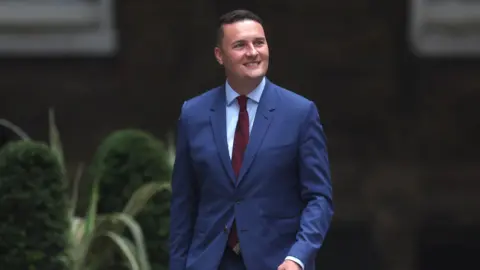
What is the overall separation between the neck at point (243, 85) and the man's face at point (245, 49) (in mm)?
30

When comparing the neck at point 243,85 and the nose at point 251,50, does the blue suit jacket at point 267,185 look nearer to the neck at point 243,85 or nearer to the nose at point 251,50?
the neck at point 243,85

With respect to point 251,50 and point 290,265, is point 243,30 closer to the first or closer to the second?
point 251,50

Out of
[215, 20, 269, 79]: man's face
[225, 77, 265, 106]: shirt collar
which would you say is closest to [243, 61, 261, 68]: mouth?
[215, 20, 269, 79]: man's face

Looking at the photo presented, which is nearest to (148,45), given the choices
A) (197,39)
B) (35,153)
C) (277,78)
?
(197,39)

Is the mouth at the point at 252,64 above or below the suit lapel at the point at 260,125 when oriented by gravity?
above

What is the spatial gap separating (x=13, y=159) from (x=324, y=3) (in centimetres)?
314

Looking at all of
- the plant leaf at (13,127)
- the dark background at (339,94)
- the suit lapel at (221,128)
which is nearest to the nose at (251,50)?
the suit lapel at (221,128)

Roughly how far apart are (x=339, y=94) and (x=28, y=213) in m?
3.09

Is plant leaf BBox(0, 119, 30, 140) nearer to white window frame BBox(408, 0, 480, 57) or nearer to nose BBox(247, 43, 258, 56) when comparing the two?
white window frame BBox(408, 0, 480, 57)

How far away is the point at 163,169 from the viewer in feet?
20.2

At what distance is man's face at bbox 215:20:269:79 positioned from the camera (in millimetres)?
3754


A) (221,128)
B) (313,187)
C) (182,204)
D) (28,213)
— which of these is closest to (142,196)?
(28,213)

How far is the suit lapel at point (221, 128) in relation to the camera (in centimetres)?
378

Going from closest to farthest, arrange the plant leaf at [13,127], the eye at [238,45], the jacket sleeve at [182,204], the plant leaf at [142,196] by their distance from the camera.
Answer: the eye at [238,45], the jacket sleeve at [182,204], the plant leaf at [142,196], the plant leaf at [13,127]
